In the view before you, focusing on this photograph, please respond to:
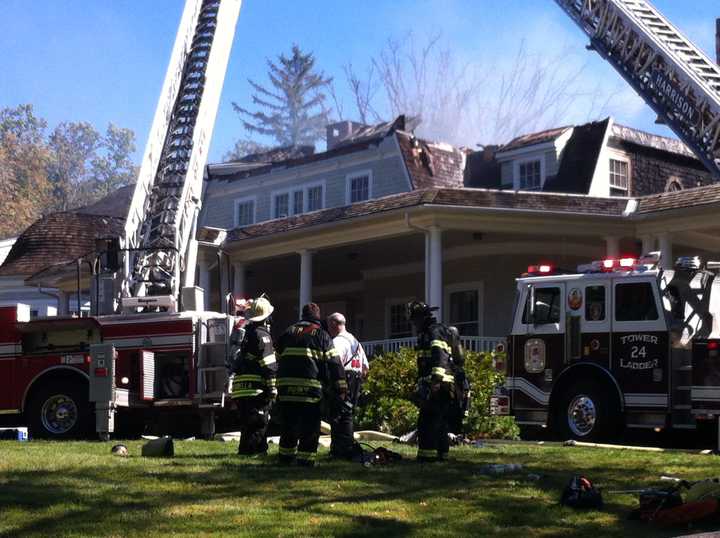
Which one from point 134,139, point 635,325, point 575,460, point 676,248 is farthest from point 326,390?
point 134,139

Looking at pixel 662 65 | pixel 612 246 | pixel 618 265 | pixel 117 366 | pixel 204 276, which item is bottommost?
pixel 117 366

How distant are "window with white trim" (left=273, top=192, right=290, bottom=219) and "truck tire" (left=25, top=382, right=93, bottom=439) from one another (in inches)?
590

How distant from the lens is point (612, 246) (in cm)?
2086

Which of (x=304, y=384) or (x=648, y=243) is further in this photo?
(x=648, y=243)

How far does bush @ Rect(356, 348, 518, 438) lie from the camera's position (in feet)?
49.9

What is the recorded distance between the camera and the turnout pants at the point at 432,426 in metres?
10.9

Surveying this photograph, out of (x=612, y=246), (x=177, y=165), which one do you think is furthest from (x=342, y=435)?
(x=612, y=246)

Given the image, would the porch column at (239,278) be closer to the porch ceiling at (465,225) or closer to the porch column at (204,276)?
the porch column at (204,276)

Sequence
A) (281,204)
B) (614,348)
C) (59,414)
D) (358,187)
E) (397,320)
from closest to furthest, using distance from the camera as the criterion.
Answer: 1. (614,348)
2. (59,414)
3. (397,320)
4. (358,187)
5. (281,204)

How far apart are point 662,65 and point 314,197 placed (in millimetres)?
9202

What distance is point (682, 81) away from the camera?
22609mm

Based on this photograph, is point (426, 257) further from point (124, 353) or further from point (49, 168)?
point (49, 168)

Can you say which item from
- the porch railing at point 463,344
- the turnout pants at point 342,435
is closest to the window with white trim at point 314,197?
the porch railing at point 463,344

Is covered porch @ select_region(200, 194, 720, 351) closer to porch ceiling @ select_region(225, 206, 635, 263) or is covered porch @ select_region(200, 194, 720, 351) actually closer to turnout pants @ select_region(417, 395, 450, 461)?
porch ceiling @ select_region(225, 206, 635, 263)
